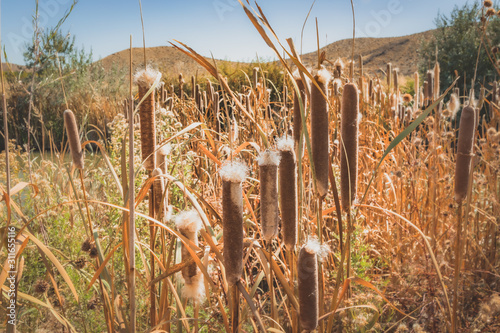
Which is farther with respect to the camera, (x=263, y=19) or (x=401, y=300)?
(x=401, y=300)

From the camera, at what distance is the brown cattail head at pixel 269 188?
0.73m

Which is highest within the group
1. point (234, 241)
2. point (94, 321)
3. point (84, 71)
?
point (84, 71)

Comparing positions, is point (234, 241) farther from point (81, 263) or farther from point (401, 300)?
point (401, 300)

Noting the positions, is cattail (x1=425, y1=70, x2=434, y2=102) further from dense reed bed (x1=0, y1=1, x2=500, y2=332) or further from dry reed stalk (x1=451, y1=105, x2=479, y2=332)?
dry reed stalk (x1=451, y1=105, x2=479, y2=332)

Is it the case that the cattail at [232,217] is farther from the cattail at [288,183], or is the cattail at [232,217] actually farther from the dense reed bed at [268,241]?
the cattail at [288,183]

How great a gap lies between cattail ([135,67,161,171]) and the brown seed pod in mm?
413

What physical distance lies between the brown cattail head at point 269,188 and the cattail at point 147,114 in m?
0.29

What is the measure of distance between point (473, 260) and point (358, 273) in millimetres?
607

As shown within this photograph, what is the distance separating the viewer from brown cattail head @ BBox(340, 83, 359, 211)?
0.95 metres

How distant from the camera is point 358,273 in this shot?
70.8 inches

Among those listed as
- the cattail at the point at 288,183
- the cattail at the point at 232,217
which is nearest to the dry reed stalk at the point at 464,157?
the cattail at the point at 288,183

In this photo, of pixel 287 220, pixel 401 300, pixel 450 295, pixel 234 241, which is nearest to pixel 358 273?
pixel 401 300

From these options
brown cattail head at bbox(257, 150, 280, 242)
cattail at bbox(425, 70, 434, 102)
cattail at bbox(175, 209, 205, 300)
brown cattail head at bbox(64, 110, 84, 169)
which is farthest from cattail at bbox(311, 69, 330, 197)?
cattail at bbox(425, 70, 434, 102)

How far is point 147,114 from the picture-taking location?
888 mm
